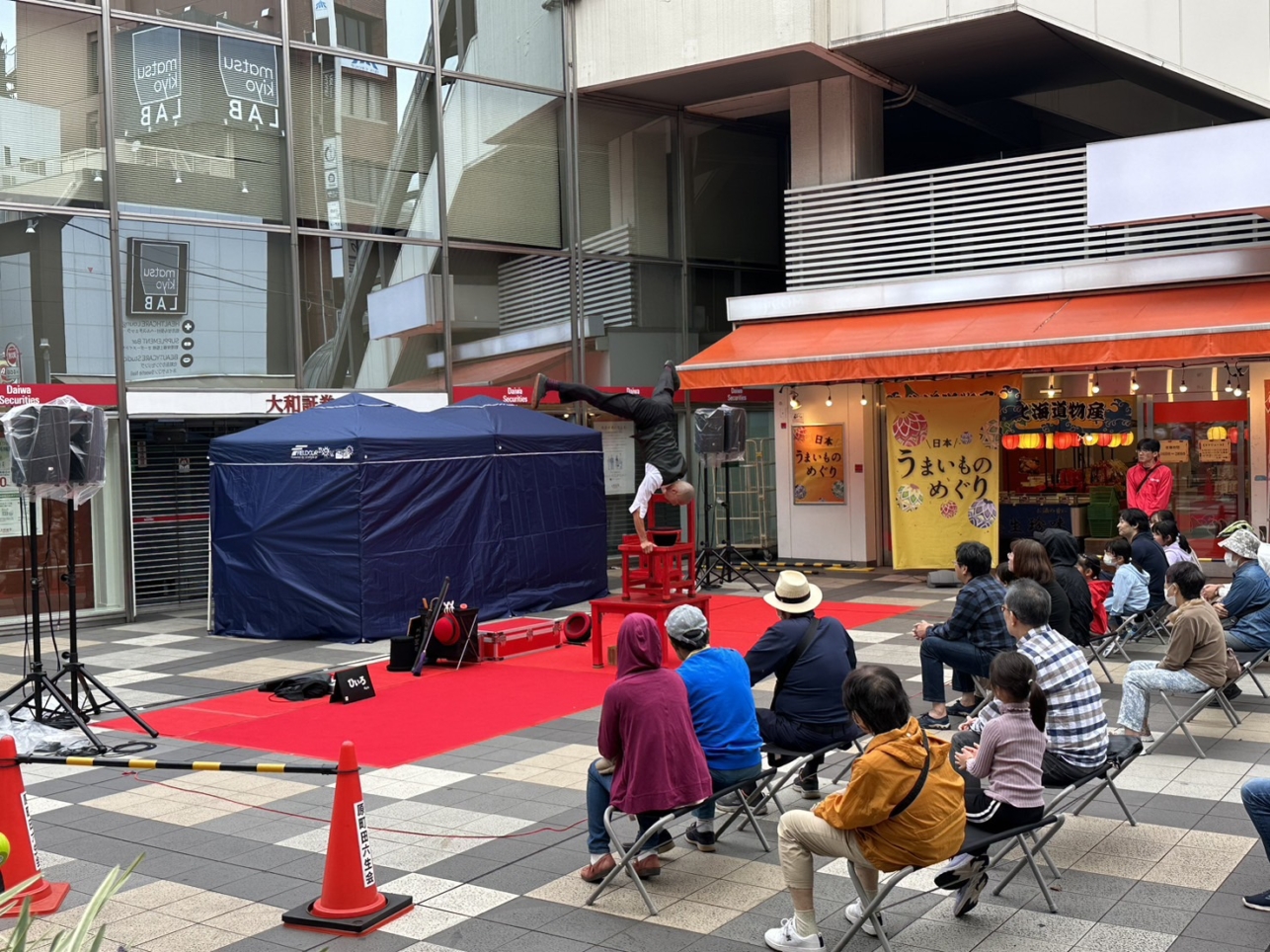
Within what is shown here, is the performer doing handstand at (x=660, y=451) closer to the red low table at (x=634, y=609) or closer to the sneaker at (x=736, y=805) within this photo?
the red low table at (x=634, y=609)

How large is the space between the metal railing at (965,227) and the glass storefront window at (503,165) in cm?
373

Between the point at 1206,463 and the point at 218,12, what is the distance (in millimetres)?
14027

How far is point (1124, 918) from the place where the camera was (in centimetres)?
544

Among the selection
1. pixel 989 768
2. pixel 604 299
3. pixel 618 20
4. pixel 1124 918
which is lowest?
pixel 1124 918

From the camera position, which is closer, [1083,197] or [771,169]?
[1083,197]

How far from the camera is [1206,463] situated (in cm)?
1703

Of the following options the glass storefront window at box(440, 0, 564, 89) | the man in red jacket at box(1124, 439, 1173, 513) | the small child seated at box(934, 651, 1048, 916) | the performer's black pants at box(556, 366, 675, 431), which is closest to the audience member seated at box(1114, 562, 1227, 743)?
the small child seated at box(934, 651, 1048, 916)

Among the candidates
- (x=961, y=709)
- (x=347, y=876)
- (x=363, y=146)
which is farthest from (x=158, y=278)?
(x=347, y=876)

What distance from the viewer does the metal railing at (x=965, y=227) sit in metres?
16.9

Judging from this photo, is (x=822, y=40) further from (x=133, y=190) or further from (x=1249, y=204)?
(x=133, y=190)

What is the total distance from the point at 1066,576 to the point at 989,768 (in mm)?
4476

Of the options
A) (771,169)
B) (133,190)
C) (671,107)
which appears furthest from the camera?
(771,169)

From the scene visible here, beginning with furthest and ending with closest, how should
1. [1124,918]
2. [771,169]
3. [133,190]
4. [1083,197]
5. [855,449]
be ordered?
[771,169] < [855,449] < [1083,197] < [133,190] < [1124,918]

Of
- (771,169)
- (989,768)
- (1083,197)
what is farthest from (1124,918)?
(771,169)
